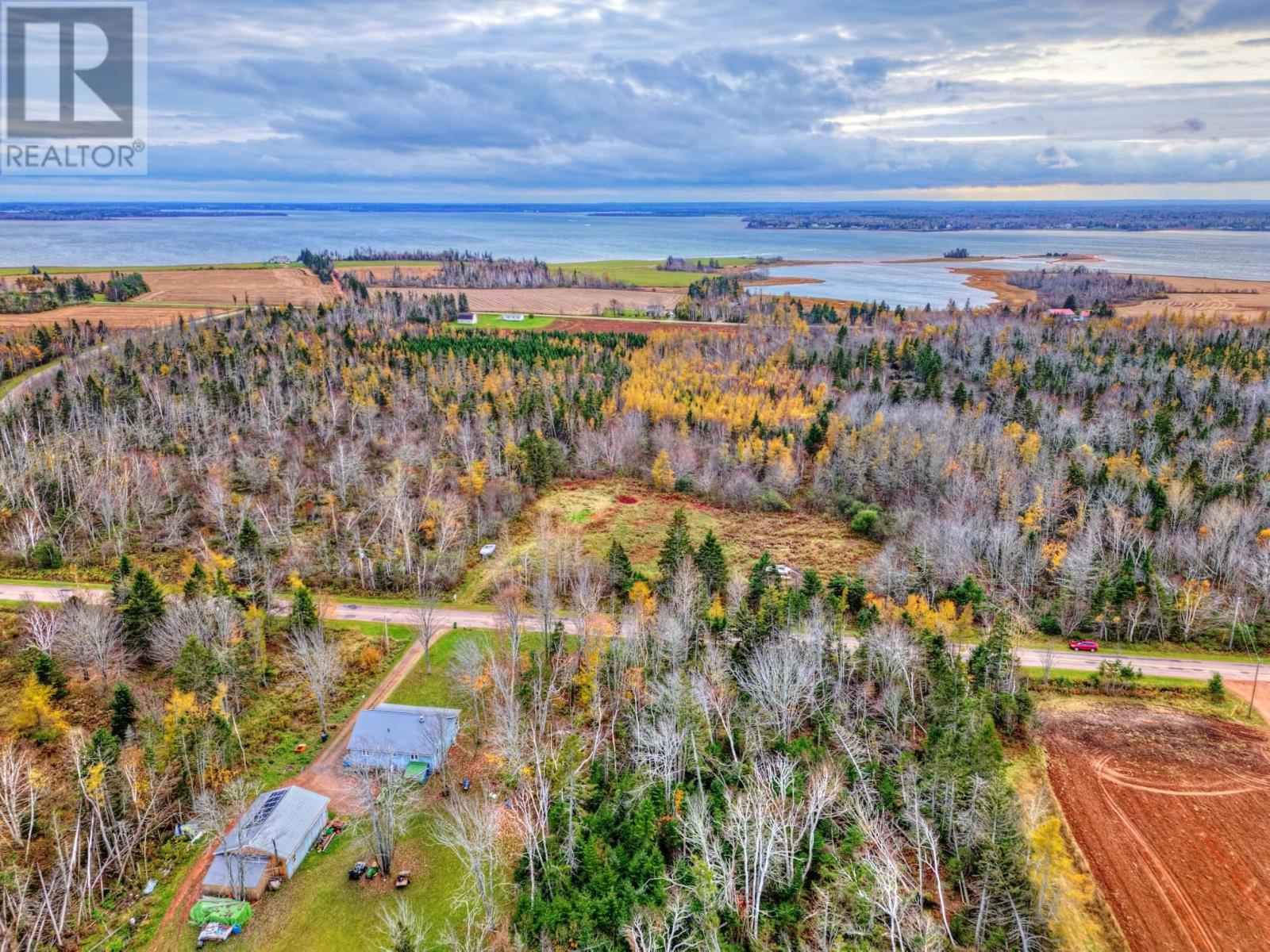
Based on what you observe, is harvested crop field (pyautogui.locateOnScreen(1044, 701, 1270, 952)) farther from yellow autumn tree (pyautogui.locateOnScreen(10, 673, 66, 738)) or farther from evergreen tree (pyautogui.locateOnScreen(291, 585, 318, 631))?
yellow autumn tree (pyautogui.locateOnScreen(10, 673, 66, 738))

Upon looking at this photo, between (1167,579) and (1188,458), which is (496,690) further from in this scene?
(1188,458)

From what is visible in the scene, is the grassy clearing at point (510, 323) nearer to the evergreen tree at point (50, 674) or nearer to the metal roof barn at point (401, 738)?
the evergreen tree at point (50, 674)

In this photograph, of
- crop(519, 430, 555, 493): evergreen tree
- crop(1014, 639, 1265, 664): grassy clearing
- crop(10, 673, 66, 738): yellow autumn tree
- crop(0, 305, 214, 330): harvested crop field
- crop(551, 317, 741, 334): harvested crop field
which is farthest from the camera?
crop(551, 317, 741, 334): harvested crop field

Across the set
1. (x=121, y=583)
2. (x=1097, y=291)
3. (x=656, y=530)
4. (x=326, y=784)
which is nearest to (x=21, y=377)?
(x=121, y=583)

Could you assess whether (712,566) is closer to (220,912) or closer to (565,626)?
(565,626)

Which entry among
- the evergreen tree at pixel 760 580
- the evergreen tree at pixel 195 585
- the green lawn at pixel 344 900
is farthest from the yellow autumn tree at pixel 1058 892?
the evergreen tree at pixel 195 585

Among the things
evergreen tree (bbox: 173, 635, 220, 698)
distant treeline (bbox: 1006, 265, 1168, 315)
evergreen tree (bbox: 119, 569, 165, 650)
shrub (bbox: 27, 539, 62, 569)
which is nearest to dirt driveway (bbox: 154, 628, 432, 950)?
evergreen tree (bbox: 173, 635, 220, 698)
